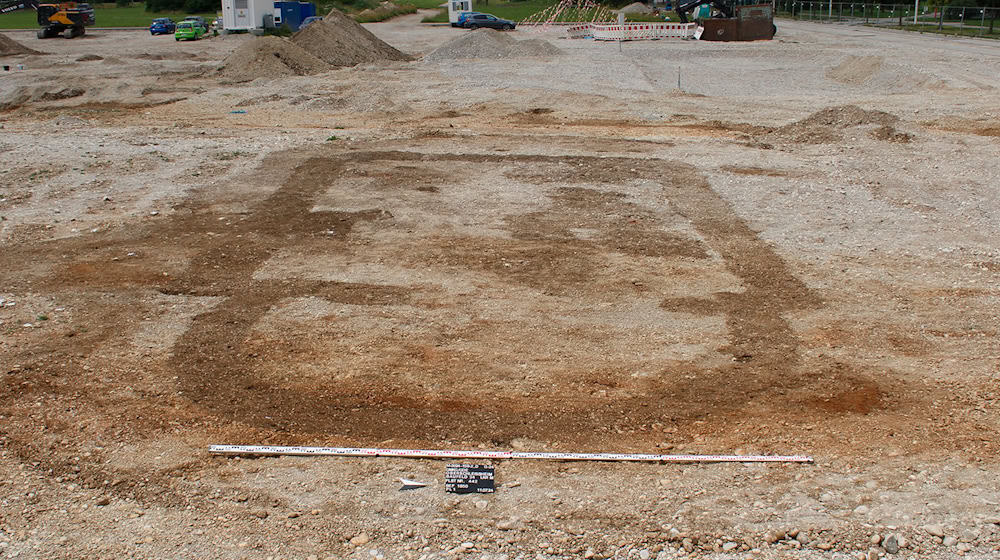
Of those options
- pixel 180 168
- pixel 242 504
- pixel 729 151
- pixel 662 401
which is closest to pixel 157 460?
pixel 242 504

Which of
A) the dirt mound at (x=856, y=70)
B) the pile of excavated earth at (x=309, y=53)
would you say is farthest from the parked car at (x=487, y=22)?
the dirt mound at (x=856, y=70)

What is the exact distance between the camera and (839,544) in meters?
5.22

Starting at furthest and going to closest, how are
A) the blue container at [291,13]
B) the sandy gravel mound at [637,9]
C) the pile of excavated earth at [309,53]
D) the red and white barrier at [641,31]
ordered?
1. the sandy gravel mound at [637,9]
2. the blue container at [291,13]
3. the red and white barrier at [641,31]
4. the pile of excavated earth at [309,53]

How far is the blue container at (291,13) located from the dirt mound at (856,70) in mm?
37499

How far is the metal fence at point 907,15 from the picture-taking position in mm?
50109

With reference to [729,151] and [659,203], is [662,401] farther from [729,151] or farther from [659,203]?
[729,151]

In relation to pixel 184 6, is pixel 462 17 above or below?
below

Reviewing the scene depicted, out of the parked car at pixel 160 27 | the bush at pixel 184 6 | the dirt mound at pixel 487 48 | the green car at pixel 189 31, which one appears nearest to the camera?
the dirt mound at pixel 487 48

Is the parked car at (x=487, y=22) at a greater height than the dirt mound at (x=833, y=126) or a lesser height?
greater

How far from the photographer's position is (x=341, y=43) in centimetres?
3788

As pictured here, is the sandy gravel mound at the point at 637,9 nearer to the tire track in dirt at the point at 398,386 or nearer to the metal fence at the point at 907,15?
the metal fence at the point at 907,15

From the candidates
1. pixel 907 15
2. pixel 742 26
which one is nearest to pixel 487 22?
pixel 742 26

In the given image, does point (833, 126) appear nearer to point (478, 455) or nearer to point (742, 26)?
point (478, 455)

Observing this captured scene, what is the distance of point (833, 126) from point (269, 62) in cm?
2154
